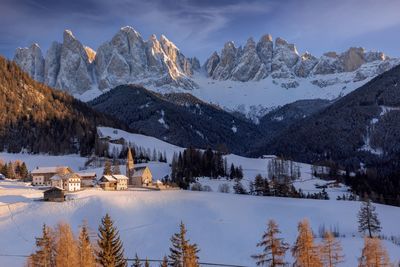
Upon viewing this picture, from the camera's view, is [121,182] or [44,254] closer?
[44,254]

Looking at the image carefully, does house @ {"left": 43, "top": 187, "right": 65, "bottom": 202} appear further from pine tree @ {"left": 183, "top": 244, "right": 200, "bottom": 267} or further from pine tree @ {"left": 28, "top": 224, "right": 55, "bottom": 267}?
pine tree @ {"left": 183, "top": 244, "right": 200, "bottom": 267}

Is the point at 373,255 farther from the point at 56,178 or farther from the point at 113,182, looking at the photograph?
the point at 56,178

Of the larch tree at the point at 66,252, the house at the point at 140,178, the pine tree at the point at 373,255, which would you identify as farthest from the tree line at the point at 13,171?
the pine tree at the point at 373,255

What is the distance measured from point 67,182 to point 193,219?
35.3 m

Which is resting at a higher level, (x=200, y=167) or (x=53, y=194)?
(x=200, y=167)

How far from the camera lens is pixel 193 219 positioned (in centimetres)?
8656

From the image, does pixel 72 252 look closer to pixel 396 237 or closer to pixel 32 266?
pixel 32 266

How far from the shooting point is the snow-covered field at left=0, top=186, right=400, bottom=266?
72625 millimetres

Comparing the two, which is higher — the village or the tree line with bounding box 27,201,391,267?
the village

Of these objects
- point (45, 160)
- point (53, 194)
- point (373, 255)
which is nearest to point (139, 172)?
point (53, 194)

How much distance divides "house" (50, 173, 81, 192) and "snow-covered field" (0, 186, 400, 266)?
284 inches

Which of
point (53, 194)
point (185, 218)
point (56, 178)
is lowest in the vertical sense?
point (185, 218)

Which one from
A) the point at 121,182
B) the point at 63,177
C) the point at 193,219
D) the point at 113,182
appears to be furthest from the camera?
the point at 121,182

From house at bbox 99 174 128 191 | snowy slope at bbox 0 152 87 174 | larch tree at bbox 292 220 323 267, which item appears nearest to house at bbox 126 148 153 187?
house at bbox 99 174 128 191
